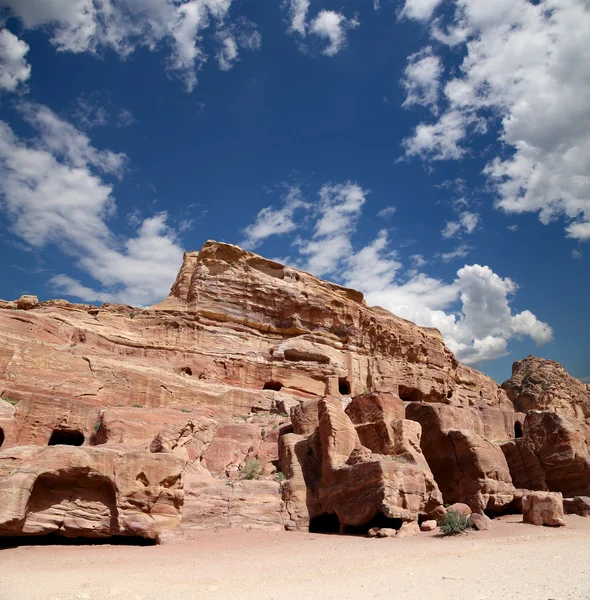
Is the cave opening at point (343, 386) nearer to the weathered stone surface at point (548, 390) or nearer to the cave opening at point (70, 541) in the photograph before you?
the weathered stone surface at point (548, 390)

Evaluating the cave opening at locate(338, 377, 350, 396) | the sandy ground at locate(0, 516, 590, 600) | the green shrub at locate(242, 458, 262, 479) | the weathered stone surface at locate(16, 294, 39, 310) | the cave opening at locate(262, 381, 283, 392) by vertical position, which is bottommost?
the sandy ground at locate(0, 516, 590, 600)

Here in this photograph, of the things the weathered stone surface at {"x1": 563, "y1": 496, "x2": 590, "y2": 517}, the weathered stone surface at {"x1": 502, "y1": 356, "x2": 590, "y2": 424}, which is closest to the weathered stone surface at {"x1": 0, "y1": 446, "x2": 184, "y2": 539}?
the weathered stone surface at {"x1": 563, "y1": 496, "x2": 590, "y2": 517}

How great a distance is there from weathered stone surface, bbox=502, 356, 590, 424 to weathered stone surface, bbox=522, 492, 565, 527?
3112 centimetres

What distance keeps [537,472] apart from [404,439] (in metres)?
6.85

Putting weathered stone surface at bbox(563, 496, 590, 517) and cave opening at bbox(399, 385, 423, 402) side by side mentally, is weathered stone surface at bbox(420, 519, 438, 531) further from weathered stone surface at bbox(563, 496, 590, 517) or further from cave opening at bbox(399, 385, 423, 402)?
cave opening at bbox(399, 385, 423, 402)

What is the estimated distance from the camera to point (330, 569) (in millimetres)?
8742

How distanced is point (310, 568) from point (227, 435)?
10.9 m

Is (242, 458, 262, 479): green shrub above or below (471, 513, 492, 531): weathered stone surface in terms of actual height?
above

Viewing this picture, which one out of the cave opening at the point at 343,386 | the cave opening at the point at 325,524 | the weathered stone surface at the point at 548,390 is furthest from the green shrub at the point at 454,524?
the weathered stone surface at the point at 548,390

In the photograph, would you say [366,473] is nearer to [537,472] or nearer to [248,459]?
[248,459]

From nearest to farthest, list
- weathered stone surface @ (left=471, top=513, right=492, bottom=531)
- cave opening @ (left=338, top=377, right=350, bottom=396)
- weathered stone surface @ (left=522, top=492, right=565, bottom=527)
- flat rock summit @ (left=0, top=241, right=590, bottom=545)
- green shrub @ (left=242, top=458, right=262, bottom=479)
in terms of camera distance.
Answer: flat rock summit @ (left=0, top=241, right=590, bottom=545), weathered stone surface @ (left=471, top=513, right=492, bottom=531), weathered stone surface @ (left=522, top=492, right=565, bottom=527), green shrub @ (left=242, top=458, right=262, bottom=479), cave opening @ (left=338, top=377, right=350, bottom=396)

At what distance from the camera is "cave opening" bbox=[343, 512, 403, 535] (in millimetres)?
12680

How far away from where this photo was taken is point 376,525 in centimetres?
1290

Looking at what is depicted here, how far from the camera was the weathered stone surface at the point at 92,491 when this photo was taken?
1066 cm
